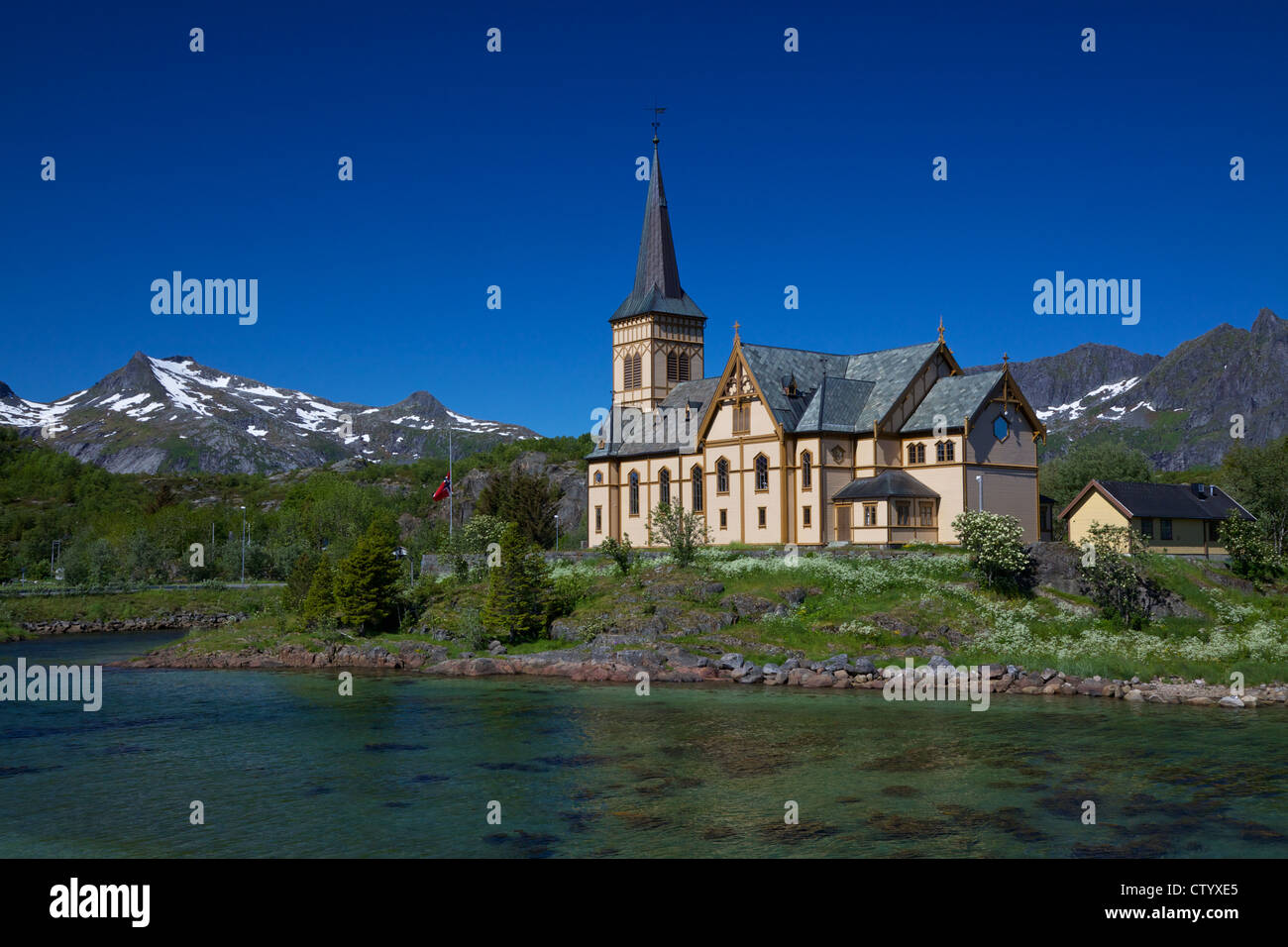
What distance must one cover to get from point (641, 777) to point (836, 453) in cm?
3622

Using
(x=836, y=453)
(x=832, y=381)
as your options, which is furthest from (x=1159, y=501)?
(x=832, y=381)

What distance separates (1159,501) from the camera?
55.1m

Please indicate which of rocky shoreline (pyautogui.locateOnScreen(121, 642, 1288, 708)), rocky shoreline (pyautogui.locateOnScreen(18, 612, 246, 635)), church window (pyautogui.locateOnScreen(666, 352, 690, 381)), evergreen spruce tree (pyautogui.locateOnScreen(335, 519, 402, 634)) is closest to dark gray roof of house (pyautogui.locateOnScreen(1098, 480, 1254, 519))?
rocky shoreline (pyautogui.locateOnScreen(121, 642, 1288, 708))

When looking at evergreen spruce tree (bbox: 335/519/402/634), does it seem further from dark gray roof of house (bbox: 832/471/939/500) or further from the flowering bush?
the flowering bush

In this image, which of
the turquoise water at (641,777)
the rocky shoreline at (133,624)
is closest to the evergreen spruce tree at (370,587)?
the turquoise water at (641,777)

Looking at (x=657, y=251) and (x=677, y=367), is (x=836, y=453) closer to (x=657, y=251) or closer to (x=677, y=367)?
(x=677, y=367)

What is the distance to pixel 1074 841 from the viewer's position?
2017 centimetres

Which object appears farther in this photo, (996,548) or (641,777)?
(996,548)

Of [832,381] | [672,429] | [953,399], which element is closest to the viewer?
[953,399]

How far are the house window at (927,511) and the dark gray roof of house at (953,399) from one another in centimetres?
442

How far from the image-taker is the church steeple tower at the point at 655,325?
78.7 meters

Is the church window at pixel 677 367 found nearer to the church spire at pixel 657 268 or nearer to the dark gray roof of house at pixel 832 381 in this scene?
the church spire at pixel 657 268
